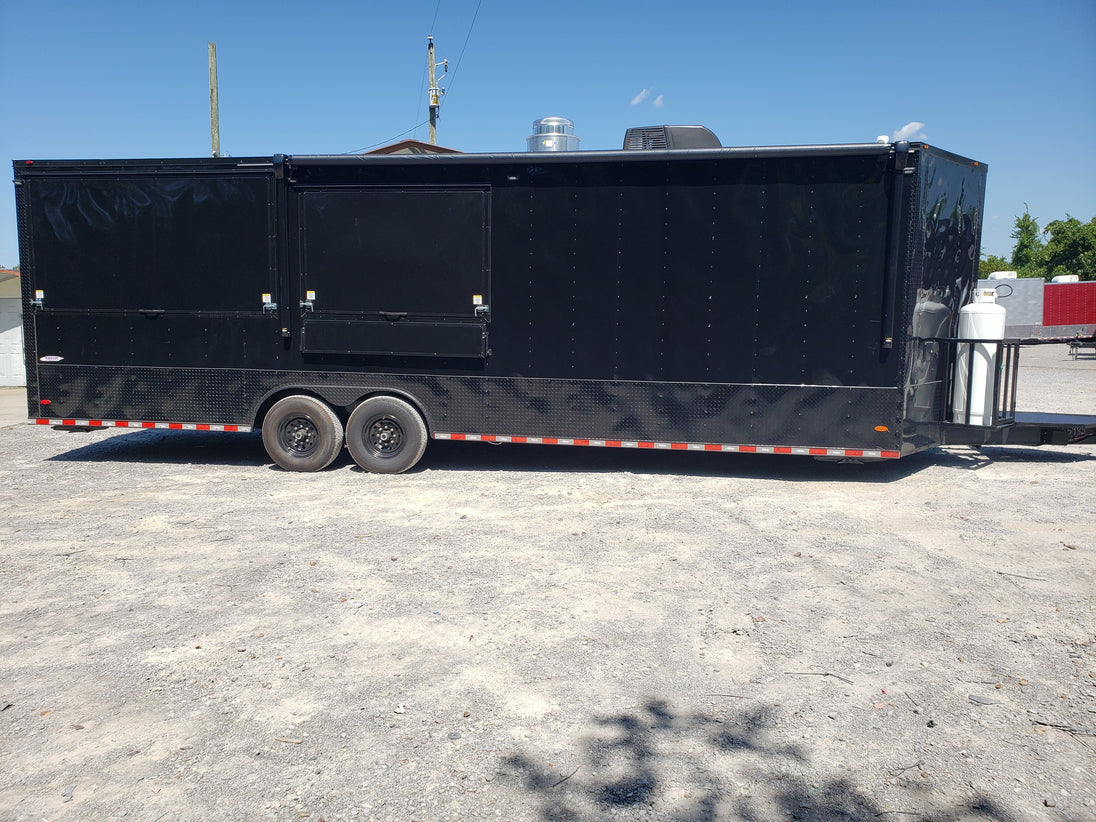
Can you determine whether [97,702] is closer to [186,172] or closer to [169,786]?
[169,786]

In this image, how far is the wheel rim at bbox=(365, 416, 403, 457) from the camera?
9508mm

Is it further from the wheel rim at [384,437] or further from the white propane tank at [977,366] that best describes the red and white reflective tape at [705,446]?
the white propane tank at [977,366]

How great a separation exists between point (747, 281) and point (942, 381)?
8.14 ft

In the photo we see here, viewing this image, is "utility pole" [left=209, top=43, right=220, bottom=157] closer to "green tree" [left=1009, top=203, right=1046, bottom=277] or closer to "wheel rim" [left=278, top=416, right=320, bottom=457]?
"wheel rim" [left=278, top=416, right=320, bottom=457]

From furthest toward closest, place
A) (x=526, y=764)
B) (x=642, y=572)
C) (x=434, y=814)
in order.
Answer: (x=642, y=572), (x=526, y=764), (x=434, y=814)

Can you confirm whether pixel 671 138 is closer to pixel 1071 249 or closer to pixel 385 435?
pixel 385 435

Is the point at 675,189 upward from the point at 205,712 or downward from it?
upward

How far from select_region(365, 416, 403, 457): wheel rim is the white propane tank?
6.18 metres

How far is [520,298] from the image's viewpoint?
29.9ft

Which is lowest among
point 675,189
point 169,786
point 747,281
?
point 169,786

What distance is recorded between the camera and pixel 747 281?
8703 mm

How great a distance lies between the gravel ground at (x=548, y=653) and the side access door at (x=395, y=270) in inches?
66.7

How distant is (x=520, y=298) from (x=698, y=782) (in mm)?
6336

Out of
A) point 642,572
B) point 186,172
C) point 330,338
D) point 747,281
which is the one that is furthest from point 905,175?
point 186,172
